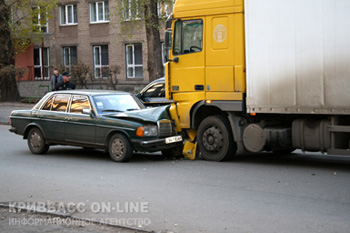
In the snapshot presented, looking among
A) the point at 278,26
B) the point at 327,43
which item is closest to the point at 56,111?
the point at 278,26

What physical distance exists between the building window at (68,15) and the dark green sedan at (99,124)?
28.8 m

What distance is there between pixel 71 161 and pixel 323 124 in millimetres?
5422

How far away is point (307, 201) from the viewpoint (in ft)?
25.8

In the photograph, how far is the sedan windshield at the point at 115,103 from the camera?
12.5m

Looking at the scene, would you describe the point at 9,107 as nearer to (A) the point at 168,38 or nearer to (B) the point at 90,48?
(B) the point at 90,48

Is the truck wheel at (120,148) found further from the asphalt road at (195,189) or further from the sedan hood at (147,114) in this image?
the sedan hood at (147,114)

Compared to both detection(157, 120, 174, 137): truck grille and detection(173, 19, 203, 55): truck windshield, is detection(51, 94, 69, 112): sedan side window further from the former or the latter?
detection(173, 19, 203, 55): truck windshield

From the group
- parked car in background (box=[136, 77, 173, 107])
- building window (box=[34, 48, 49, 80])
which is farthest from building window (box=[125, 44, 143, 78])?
parked car in background (box=[136, 77, 173, 107])

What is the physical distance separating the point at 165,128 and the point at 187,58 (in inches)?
63.3

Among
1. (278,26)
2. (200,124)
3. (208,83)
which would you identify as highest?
(278,26)

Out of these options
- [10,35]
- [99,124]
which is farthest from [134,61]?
[99,124]

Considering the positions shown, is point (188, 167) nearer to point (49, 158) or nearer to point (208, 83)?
point (208, 83)

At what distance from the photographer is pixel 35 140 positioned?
13.4 meters

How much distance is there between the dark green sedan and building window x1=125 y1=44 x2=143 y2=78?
2428 cm
